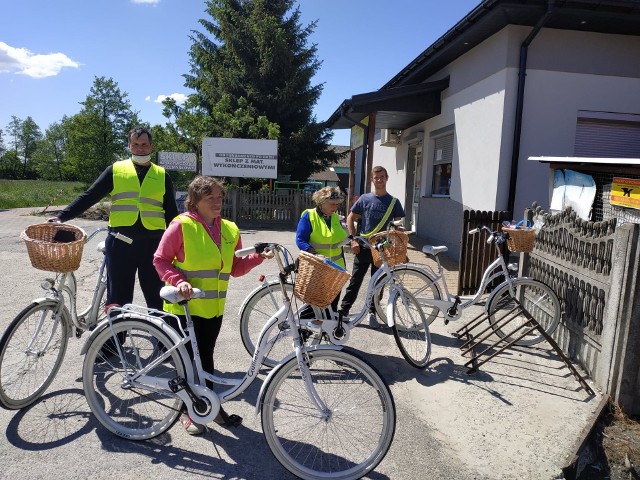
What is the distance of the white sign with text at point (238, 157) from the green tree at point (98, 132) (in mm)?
19860

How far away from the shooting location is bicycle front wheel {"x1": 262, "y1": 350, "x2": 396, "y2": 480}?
2.63 m

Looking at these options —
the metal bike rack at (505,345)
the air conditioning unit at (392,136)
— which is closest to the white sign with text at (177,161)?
the air conditioning unit at (392,136)

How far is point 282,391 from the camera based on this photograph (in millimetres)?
2961

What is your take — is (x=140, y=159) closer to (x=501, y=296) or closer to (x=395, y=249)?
(x=395, y=249)

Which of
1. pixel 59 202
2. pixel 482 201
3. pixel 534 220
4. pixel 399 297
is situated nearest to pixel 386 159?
pixel 482 201

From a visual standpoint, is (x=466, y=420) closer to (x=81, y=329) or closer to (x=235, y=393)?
(x=235, y=393)

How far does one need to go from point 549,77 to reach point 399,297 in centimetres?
565

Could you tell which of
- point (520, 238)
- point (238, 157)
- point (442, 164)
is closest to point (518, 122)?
point (442, 164)

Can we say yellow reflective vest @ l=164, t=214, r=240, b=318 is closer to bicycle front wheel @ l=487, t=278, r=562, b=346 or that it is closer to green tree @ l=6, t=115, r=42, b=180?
bicycle front wheel @ l=487, t=278, r=562, b=346

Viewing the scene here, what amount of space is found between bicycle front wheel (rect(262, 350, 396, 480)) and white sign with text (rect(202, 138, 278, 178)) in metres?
14.5

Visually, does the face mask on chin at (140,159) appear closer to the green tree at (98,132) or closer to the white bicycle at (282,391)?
the white bicycle at (282,391)

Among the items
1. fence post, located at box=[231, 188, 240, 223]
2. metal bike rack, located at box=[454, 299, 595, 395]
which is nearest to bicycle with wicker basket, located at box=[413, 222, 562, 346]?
metal bike rack, located at box=[454, 299, 595, 395]

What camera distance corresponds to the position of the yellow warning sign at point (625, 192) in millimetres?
4070

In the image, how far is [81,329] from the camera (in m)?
3.73
